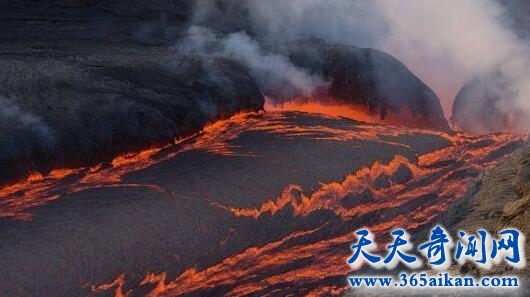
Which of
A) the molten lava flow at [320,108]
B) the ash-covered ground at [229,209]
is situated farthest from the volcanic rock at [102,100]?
the molten lava flow at [320,108]

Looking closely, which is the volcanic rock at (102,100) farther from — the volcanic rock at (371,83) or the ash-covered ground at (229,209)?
the volcanic rock at (371,83)

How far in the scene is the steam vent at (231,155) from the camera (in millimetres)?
5637

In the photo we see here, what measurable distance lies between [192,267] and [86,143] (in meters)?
2.51

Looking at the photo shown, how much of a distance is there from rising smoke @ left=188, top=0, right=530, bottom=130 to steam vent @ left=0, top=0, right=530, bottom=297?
63mm

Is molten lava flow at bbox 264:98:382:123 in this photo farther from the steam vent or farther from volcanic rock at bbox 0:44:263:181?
volcanic rock at bbox 0:44:263:181

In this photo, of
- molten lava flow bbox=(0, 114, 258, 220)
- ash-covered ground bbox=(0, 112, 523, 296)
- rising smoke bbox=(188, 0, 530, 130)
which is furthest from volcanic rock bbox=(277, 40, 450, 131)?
molten lava flow bbox=(0, 114, 258, 220)

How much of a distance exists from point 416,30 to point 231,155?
26.7ft

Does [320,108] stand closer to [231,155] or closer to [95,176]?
[231,155]

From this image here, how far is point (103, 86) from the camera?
27.8ft

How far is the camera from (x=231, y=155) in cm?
790

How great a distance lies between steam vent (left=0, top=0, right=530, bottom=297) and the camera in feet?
18.5

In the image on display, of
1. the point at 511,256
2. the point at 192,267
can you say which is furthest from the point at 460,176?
the point at 192,267

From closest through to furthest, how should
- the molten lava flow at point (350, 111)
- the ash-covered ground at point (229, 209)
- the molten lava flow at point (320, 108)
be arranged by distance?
the ash-covered ground at point (229, 209) → the molten lava flow at point (320, 108) → the molten lava flow at point (350, 111)

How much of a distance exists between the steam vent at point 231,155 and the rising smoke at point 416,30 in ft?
0.21
